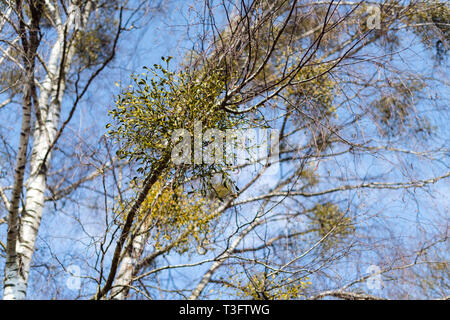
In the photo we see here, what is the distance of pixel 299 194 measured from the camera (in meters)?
6.51

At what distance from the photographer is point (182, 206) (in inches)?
153

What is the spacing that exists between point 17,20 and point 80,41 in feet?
7.45

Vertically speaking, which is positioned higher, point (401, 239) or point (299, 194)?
point (299, 194)

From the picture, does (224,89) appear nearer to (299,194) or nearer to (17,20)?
(17,20)

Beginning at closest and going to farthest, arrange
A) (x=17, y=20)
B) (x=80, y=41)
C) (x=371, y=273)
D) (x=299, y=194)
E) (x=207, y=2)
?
(x=207, y=2) < (x=17, y=20) < (x=371, y=273) < (x=80, y=41) < (x=299, y=194)

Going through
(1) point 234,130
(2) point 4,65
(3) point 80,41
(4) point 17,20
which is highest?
(3) point 80,41

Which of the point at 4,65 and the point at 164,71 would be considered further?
the point at 4,65

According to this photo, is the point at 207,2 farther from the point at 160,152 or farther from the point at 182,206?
the point at 182,206

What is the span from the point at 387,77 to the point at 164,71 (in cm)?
146
